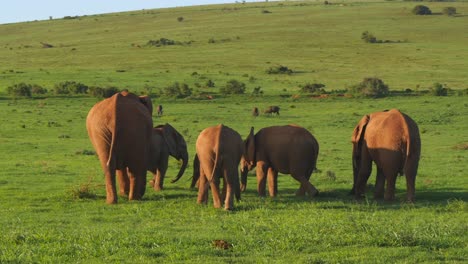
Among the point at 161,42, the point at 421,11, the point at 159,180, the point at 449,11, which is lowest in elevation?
the point at 161,42

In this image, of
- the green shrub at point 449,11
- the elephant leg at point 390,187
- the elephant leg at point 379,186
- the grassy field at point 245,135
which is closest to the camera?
the grassy field at point 245,135

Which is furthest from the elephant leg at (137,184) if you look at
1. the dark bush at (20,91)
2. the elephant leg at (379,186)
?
the dark bush at (20,91)

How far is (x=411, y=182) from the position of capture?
58.0 ft

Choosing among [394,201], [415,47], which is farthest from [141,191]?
[415,47]

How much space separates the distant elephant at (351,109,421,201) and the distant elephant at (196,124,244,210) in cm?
312

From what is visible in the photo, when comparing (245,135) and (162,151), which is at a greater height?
(162,151)

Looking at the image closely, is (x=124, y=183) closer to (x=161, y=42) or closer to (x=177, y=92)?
(x=177, y=92)

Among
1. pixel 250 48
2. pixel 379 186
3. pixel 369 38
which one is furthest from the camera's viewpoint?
pixel 369 38

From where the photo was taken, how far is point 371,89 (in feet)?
180

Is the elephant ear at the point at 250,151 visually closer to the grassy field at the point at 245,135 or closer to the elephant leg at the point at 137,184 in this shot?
the grassy field at the point at 245,135

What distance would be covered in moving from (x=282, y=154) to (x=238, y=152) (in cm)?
217

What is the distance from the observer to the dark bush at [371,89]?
5469cm

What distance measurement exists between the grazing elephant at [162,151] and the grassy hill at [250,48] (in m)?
38.8

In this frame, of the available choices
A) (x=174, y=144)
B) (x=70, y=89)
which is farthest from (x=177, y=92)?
(x=174, y=144)
